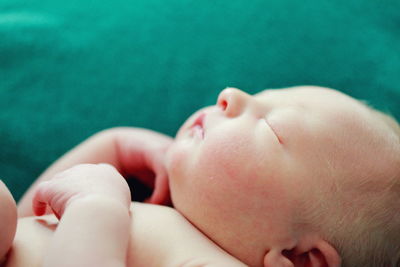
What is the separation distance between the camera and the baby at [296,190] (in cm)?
88

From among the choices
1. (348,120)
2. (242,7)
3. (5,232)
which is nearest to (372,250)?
(348,120)

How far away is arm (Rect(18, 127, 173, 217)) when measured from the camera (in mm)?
1160

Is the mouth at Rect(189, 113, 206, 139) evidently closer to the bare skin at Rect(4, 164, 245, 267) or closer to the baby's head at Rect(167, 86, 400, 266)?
the baby's head at Rect(167, 86, 400, 266)

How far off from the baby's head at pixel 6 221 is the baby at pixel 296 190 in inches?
2.8

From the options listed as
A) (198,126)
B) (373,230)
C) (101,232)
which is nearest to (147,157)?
(198,126)

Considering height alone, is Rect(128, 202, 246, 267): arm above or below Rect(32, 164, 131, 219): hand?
below

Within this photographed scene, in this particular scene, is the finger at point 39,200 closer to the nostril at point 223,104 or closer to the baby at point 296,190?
the baby at point 296,190

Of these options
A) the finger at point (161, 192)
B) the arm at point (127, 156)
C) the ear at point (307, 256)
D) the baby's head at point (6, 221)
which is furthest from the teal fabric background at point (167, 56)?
the ear at point (307, 256)

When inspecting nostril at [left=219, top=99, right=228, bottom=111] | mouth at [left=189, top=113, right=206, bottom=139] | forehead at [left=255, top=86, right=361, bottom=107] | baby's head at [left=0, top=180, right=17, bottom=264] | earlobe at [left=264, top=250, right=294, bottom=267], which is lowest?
earlobe at [left=264, top=250, right=294, bottom=267]

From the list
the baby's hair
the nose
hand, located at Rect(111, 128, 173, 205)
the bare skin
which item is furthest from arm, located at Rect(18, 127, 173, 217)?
the baby's hair

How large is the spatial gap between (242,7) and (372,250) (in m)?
0.77

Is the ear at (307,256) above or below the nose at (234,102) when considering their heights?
below

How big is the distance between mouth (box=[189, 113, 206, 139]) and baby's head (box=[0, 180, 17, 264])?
378mm

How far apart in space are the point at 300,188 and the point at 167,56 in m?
0.62
